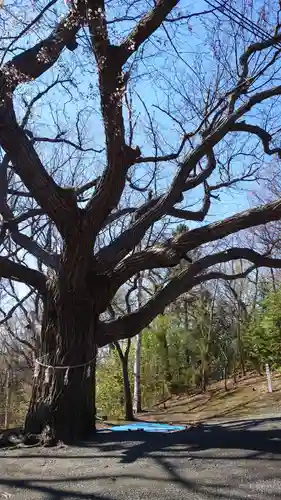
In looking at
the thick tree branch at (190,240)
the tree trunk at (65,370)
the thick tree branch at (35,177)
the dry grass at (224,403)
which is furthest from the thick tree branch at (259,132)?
the dry grass at (224,403)

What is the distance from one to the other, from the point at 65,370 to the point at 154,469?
7.81ft

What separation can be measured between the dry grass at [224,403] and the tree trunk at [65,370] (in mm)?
6653

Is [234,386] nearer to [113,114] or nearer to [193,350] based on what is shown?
[193,350]

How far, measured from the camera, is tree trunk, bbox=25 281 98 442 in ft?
20.4

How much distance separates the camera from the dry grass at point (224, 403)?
45.2 feet

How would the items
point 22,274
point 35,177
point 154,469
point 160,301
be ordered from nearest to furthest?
point 154,469
point 35,177
point 22,274
point 160,301

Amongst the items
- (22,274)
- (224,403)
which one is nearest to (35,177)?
(22,274)

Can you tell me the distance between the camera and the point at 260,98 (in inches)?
287

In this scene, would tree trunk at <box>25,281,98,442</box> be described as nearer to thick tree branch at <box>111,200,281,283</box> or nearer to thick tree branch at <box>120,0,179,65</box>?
thick tree branch at <box>111,200,281,283</box>

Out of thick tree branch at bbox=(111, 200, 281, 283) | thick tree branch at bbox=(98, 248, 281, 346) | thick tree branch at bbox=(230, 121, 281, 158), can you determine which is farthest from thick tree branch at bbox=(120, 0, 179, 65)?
thick tree branch at bbox=(98, 248, 281, 346)

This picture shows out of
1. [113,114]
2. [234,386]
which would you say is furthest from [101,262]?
[234,386]

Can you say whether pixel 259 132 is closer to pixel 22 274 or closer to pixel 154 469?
pixel 22 274

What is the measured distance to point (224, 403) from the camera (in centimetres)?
1680

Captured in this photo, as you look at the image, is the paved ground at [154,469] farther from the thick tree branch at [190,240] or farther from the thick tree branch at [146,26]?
the thick tree branch at [146,26]
